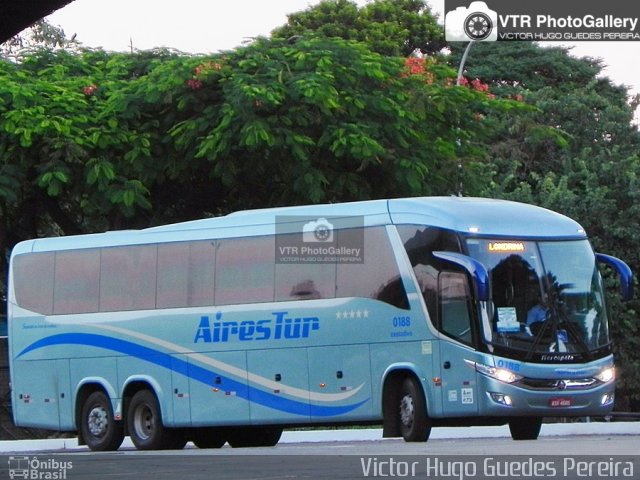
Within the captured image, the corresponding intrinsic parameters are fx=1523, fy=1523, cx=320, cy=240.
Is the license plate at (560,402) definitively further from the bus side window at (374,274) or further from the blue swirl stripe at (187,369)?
the blue swirl stripe at (187,369)

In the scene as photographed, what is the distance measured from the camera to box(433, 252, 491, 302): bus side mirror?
61.3ft

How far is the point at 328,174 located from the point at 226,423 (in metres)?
7.12

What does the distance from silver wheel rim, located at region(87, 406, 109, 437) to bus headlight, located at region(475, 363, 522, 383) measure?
21.3 feet

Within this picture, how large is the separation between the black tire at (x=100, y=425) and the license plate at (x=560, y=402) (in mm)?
6948

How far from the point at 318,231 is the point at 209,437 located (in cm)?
490

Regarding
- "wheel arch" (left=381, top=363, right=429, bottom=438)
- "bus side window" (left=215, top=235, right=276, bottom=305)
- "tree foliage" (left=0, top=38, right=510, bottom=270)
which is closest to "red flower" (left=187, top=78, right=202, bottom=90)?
"tree foliage" (left=0, top=38, right=510, bottom=270)

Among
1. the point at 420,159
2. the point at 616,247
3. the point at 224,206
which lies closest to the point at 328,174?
the point at 420,159

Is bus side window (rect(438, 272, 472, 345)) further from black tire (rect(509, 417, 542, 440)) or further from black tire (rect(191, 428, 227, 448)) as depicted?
black tire (rect(191, 428, 227, 448))

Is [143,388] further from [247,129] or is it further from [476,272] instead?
[476,272]

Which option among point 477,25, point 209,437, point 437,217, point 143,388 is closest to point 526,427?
point 437,217

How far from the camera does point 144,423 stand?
22531 mm

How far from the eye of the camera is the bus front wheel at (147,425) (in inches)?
876

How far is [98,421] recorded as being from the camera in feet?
75.2

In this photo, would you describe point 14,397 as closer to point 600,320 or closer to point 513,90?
point 600,320
